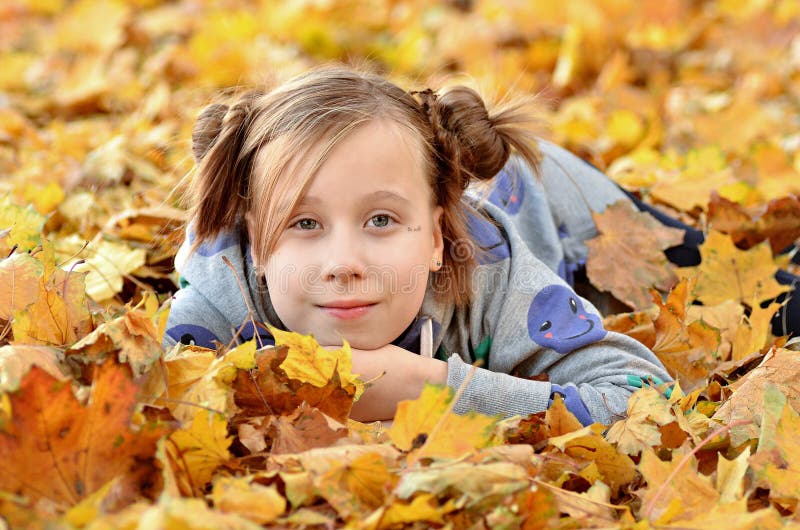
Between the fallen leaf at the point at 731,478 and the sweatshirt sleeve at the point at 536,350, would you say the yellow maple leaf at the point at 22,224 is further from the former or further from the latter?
the fallen leaf at the point at 731,478

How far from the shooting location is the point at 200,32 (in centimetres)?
460

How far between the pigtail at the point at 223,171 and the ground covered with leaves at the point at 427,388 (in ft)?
0.47

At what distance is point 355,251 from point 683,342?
0.73 m

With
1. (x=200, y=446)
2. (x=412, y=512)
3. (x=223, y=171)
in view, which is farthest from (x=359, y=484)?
(x=223, y=171)

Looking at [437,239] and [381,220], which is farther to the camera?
[437,239]

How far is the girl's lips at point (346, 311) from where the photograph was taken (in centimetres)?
154

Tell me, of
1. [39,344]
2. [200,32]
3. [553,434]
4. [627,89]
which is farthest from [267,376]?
[200,32]

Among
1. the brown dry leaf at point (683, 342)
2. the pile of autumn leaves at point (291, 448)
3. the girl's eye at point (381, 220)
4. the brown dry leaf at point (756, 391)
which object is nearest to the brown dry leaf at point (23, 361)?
the pile of autumn leaves at point (291, 448)

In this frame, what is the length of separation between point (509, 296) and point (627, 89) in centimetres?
246

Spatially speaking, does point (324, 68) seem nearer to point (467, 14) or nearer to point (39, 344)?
point (39, 344)

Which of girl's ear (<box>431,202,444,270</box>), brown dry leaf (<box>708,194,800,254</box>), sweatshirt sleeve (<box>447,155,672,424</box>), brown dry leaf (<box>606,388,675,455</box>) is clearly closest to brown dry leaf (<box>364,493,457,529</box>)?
brown dry leaf (<box>606,388,675,455</box>)

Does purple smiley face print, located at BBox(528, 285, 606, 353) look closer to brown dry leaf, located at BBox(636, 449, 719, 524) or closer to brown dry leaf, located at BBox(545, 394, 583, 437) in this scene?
brown dry leaf, located at BBox(545, 394, 583, 437)

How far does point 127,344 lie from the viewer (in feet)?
3.93

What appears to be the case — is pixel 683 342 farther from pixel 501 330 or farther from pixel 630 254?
pixel 630 254
